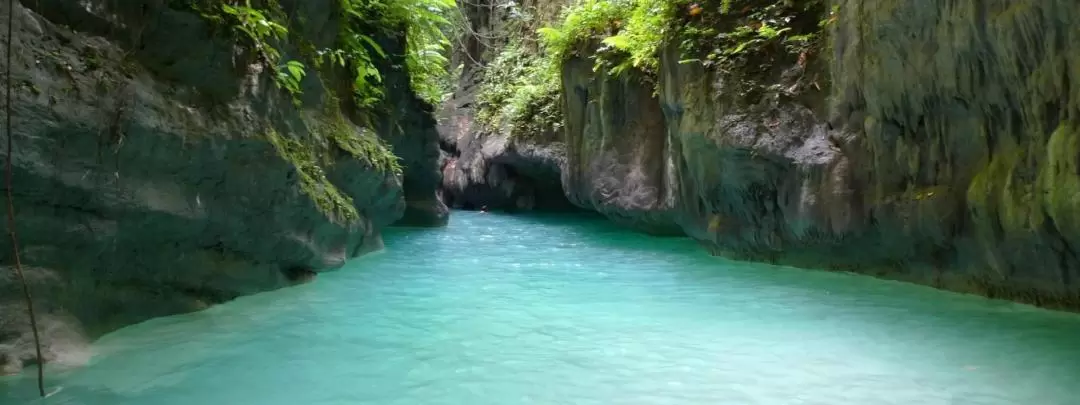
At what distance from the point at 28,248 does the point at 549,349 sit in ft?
12.5

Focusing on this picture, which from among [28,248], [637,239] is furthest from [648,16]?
[28,248]

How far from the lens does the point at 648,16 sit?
38.8 ft

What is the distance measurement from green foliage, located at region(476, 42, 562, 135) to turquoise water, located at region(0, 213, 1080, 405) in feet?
30.7

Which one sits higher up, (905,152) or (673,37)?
(673,37)

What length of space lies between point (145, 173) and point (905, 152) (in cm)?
791

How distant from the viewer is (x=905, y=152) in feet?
26.3

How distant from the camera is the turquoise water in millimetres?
4441

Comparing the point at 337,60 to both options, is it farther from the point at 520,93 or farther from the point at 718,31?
the point at 520,93

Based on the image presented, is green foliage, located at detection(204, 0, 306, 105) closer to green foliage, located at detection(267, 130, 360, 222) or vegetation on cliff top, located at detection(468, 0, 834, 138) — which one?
green foliage, located at detection(267, 130, 360, 222)

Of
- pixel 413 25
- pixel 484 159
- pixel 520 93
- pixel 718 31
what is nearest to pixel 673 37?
pixel 718 31

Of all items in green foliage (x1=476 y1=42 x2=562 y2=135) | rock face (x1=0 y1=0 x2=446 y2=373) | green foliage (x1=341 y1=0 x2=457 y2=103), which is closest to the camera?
rock face (x1=0 y1=0 x2=446 y2=373)

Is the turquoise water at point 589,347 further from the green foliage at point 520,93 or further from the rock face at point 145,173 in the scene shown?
the green foliage at point 520,93

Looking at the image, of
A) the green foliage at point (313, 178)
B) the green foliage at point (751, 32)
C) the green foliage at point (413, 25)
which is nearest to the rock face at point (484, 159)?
the green foliage at point (413, 25)

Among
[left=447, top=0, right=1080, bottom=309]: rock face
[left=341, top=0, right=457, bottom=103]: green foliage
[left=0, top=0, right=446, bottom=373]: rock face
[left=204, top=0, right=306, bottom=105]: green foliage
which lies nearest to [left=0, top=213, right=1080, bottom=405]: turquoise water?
[left=0, top=0, right=446, bottom=373]: rock face
